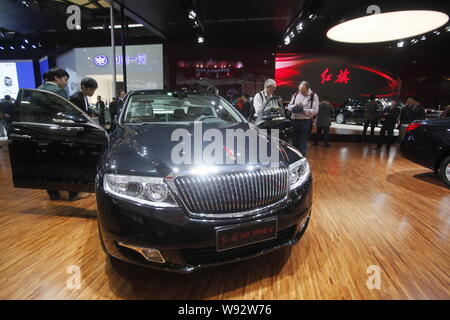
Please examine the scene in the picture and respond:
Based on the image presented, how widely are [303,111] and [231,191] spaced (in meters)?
3.06

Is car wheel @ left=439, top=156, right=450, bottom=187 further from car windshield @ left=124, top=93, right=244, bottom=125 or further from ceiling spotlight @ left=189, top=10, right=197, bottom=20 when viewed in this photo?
ceiling spotlight @ left=189, top=10, right=197, bottom=20

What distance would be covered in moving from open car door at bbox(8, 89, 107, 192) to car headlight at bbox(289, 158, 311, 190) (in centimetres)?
154

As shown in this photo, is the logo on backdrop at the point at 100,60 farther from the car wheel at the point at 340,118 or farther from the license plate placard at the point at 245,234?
the license plate placard at the point at 245,234

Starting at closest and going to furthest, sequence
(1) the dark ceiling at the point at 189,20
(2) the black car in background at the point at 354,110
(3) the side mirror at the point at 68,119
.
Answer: (3) the side mirror at the point at 68,119 < (1) the dark ceiling at the point at 189,20 < (2) the black car in background at the point at 354,110

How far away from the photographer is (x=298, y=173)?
156 cm

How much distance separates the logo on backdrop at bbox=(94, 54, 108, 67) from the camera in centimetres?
1033

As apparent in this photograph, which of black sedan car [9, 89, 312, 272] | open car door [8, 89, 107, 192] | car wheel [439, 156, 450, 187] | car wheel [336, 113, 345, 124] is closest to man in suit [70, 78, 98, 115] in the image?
open car door [8, 89, 107, 192]

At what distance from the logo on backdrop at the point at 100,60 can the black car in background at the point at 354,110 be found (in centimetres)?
1014

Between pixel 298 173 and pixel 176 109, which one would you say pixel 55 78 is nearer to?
pixel 176 109

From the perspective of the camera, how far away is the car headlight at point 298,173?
150cm

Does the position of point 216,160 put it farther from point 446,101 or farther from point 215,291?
point 446,101
